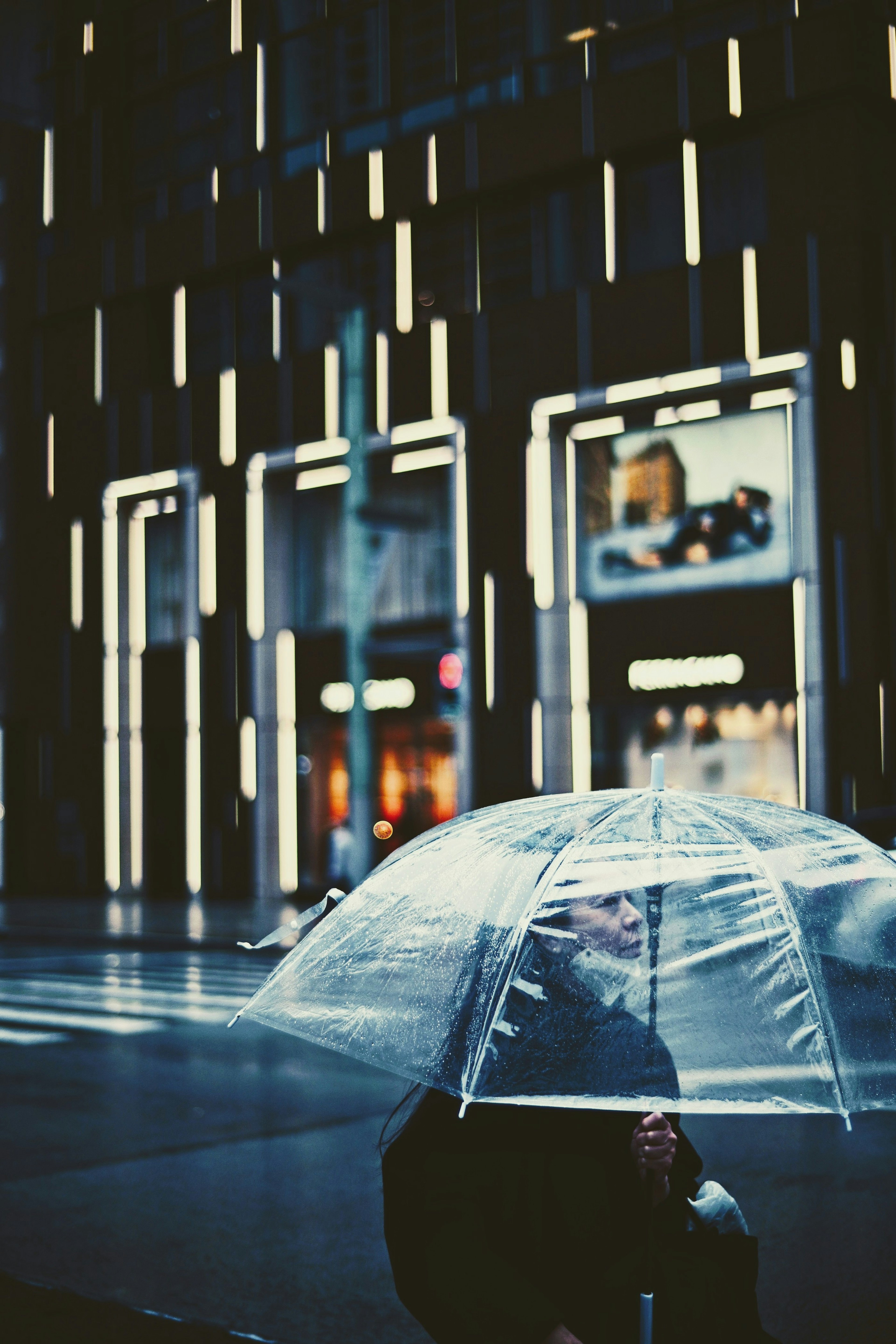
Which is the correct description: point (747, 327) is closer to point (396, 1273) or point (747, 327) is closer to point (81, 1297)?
point (81, 1297)

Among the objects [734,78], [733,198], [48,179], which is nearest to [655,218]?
[733,198]

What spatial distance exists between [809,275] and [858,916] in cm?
1982

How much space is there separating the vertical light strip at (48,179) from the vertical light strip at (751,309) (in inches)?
644

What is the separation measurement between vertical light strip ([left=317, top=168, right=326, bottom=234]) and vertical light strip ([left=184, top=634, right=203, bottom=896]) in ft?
25.3

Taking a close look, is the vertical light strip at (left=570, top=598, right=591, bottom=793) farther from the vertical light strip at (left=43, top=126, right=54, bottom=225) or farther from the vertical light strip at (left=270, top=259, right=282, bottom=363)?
the vertical light strip at (left=43, top=126, right=54, bottom=225)

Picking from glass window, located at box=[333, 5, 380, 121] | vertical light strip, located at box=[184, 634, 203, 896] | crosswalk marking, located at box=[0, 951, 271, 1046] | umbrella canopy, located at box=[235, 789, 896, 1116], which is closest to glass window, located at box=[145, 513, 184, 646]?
vertical light strip, located at box=[184, 634, 203, 896]

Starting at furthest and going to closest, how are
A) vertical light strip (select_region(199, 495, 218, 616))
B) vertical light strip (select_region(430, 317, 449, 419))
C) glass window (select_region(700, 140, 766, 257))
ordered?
vertical light strip (select_region(199, 495, 218, 616))
vertical light strip (select_region(430, 317, 449, 419))
glass window (select_region(700, 140, 766, 257))

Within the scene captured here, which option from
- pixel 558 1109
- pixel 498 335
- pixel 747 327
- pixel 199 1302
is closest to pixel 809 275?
pixel 747 327

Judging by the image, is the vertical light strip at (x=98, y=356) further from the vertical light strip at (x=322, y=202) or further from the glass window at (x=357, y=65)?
the glass window at (x=357, y=65)

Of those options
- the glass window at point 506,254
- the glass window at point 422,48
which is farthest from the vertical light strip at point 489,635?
the glass window at point 422,48

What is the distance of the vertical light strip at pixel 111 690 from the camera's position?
30.1 meters

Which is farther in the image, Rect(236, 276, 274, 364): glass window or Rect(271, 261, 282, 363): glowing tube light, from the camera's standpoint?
Rect(236, 276, 274, 364): glass window

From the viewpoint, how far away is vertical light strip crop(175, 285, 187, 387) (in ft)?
97.3

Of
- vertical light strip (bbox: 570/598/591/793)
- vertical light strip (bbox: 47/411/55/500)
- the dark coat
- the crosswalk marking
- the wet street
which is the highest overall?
vertical light strip (bbox: 47/411/55/500)
